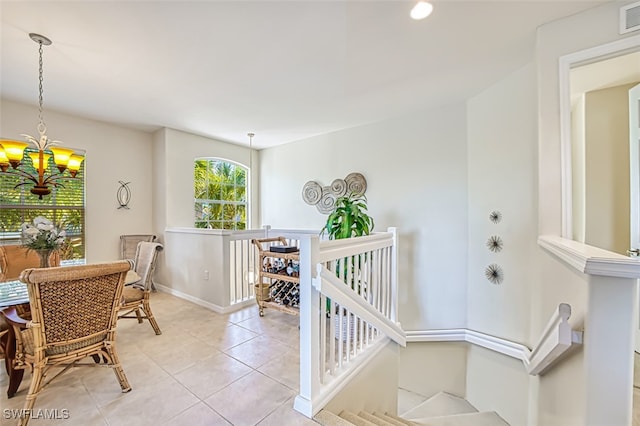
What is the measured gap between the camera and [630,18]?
1746 mm

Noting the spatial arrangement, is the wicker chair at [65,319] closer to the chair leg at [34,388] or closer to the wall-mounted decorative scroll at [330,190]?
the chair leg at [34,388]

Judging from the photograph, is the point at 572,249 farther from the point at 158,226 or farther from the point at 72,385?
the point at 158,226

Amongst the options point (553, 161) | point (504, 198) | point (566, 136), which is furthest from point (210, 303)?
point (566, 136)

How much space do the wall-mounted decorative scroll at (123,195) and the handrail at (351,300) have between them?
13.1 feet

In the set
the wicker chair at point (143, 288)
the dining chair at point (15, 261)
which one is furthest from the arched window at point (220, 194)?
the dining chair at point (15, 261)

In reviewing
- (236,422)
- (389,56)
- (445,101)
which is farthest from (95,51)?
(445,101)

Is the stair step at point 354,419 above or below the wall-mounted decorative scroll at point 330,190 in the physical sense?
below

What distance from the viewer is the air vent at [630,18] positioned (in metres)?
1.73

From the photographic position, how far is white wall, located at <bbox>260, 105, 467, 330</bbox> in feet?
10.8

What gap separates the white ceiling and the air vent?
22 centimetres

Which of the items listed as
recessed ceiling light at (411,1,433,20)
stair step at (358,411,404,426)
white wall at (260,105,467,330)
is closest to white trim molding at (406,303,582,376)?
white wall at (260,105,467,330)

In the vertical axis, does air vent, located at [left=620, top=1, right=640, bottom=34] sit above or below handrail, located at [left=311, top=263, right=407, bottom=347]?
above

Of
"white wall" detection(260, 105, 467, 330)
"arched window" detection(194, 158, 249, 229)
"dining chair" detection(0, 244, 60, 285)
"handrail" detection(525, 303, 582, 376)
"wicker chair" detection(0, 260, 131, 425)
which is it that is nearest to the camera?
"handrail" detection(525, 303, 582, 376)

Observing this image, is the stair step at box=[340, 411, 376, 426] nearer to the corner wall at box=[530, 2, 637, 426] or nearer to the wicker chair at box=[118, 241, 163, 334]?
the corner wall at box=[530, 2, 637, 426]
